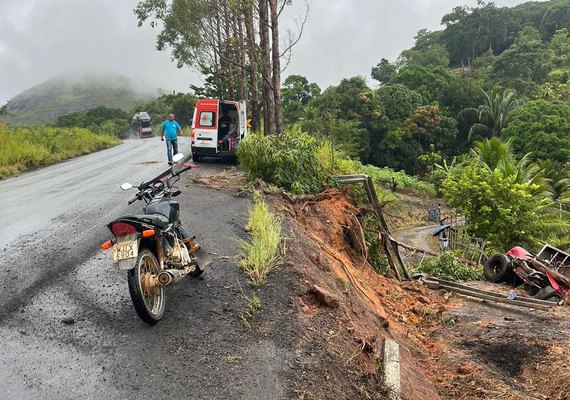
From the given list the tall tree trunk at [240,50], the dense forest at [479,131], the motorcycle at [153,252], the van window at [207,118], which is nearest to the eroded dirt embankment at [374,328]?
the motorcycle at [153,252]

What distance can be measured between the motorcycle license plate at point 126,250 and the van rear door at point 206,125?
515 inches

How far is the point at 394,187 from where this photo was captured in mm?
39875

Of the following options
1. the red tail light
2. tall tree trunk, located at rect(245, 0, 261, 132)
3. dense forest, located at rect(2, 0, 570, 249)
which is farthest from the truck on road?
the red tail light

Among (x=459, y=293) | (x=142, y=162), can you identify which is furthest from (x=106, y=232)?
(x=142, y=162)

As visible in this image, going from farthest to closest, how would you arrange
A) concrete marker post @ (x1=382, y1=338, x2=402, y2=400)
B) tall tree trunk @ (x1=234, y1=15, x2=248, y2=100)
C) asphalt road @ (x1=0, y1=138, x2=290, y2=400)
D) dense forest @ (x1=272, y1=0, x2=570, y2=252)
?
dense forest @ (x1=272, y1=0, x2=570, y2=252)
tall tree trunk @ (x1=234, y1=15, x2=248, y2=100)
concrete marker post @ (x1=382, y1=338, x2=402, y2=400)
asphalt road @ (x1=0, y1=138, x2=290, y2=400)

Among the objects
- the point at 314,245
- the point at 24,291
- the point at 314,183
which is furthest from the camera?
the point at 314,183

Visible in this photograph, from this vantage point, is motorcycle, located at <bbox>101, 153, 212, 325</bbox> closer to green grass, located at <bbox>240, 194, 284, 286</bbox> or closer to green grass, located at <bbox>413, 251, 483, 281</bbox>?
Answer: green grass, located at <bbox>240, 194, 284, 286</bbox>

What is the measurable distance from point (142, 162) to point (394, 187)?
82.4 ft

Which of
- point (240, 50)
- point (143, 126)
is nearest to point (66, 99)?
point (143, 126)

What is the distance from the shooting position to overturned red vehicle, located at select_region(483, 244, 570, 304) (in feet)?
43.4

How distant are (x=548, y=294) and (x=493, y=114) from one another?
3743 centimetres

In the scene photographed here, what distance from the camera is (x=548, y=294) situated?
516 inches

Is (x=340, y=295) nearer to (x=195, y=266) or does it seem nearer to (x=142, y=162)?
(x=195, y=266)

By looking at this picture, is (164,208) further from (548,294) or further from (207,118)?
(207,118)
